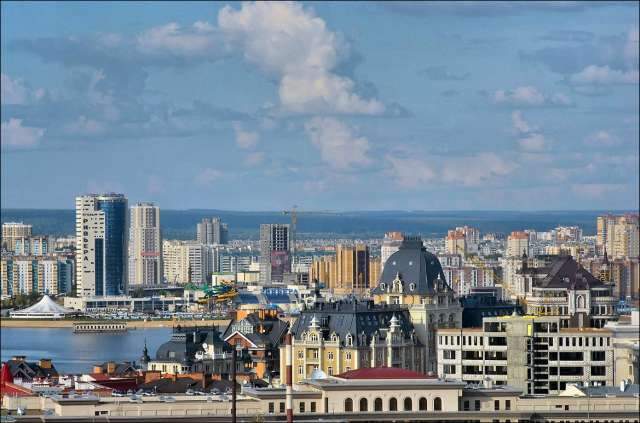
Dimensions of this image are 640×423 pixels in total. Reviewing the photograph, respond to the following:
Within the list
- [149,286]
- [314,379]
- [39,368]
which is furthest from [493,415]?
[149,286]

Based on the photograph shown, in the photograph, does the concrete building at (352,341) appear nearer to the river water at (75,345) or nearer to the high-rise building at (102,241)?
the river water at (75,345)

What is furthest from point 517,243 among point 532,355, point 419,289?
point 532,355

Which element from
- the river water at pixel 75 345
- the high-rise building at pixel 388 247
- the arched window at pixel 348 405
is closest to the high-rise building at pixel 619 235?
the river water at pixel 75 345

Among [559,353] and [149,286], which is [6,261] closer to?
[149,286]

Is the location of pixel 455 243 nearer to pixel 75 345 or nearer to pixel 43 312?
pixel 43 312

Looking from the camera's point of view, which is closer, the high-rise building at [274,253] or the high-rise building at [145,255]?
the high-rise building at [274,253]
